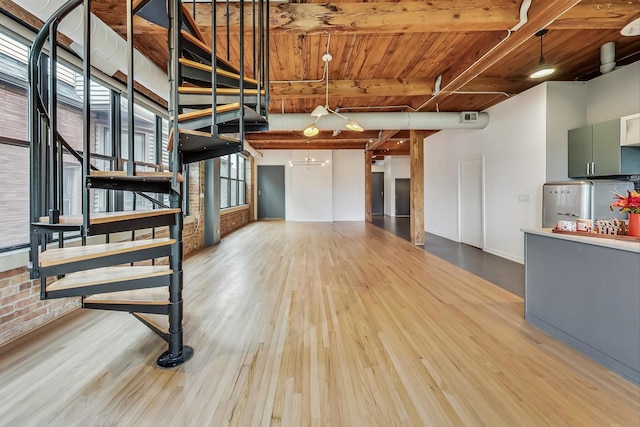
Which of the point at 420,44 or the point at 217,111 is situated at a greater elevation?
the point at 420,44

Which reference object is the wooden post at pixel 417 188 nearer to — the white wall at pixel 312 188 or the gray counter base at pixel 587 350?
the gray counter base at pixel 587 350

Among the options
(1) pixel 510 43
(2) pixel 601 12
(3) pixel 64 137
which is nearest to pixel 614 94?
(2) pixel 601 12

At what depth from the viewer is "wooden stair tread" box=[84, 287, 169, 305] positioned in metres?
1.91

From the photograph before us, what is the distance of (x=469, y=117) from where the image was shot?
544 centimetres

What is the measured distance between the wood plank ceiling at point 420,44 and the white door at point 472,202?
1.29 m

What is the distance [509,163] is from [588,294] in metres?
3.58

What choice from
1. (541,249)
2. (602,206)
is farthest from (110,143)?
(602,206)

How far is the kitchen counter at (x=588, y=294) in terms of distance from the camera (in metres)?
1.74

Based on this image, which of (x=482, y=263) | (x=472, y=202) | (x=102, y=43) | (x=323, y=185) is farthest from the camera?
(x=323, y=185)

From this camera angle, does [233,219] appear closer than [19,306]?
No

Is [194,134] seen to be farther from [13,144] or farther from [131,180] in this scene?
[13,144]

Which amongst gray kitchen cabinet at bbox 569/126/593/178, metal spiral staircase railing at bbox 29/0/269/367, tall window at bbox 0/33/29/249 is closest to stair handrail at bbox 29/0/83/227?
metal spiral staircase railing at bbox 29/0/269/367

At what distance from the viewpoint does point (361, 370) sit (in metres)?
1.84

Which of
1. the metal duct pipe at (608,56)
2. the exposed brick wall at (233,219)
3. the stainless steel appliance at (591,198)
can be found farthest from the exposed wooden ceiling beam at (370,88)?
the exposed brick wall at (233,219)
